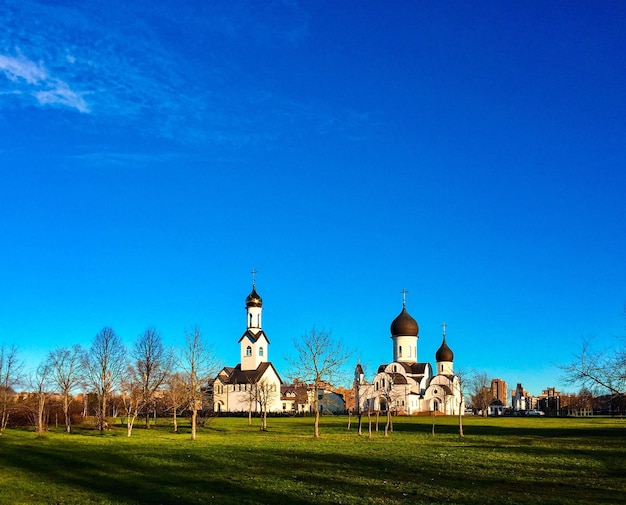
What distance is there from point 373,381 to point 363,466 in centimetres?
9847

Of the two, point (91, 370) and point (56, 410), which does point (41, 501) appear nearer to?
point (91, 370)

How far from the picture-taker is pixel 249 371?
123 metres

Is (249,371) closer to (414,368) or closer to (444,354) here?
(414,368)

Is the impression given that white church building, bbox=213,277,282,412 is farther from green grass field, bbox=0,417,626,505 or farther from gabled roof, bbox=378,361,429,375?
green grass field, bbox=0,417,626,505

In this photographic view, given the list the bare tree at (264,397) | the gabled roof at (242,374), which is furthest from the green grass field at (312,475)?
the gabled roof at (242,374)

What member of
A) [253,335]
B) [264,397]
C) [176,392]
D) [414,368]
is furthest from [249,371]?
[176,392]

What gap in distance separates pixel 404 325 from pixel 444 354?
11596 millimetres

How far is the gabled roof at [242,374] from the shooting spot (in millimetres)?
120500

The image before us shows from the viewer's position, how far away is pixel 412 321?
126500 millimetres

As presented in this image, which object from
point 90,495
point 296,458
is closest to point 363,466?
point 296,458

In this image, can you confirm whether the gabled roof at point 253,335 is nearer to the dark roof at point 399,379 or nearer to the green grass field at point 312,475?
the dark roof at point 399,379

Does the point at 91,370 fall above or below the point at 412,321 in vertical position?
below

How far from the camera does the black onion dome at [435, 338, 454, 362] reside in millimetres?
131000

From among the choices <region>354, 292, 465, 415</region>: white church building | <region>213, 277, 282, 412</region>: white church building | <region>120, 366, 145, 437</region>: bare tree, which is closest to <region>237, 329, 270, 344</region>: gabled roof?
<region>213, 277, 282, 412</region>: white church building
